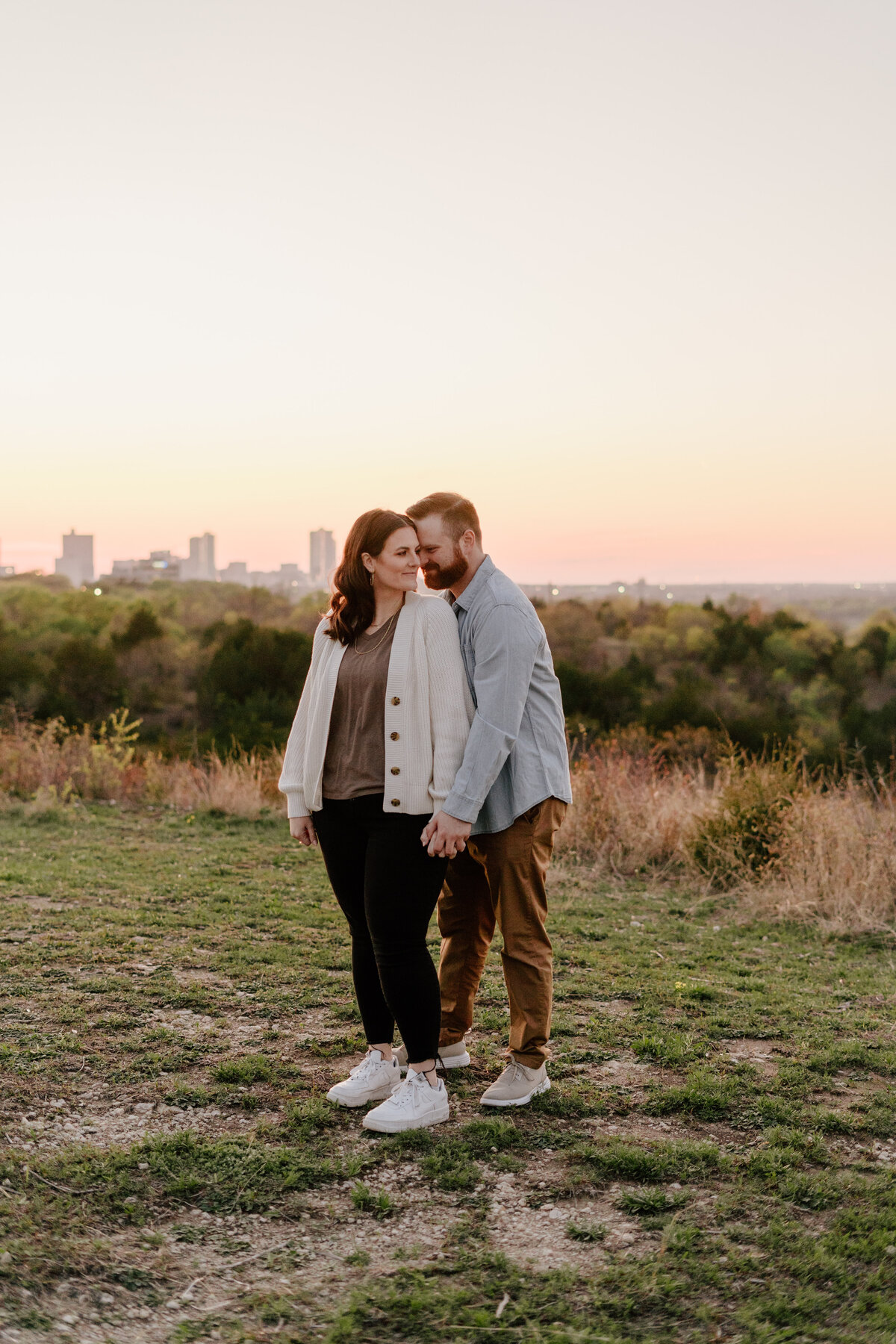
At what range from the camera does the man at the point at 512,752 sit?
3.01 metres

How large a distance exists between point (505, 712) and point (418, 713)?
242 mm

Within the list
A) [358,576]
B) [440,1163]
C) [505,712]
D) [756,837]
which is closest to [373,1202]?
[440,1163]

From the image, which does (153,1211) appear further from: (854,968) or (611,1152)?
(854,968)

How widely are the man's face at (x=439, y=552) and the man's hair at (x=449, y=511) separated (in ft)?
0.04

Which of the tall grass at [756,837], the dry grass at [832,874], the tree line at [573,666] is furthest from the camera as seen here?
the tree line at [573,666]

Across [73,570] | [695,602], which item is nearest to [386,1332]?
[695,602]

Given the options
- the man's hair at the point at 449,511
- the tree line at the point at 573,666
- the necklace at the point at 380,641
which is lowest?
the tree line at the point at 573,666

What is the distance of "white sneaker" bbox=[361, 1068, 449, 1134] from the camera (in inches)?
119

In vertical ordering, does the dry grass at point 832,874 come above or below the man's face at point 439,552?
below

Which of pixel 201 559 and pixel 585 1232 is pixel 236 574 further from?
pixel 585 1232

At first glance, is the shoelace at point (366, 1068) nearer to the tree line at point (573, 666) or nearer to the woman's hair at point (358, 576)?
the woman's hair at point (358, 576)

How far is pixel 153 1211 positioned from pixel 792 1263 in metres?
1.48

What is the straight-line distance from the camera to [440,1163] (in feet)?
9.23

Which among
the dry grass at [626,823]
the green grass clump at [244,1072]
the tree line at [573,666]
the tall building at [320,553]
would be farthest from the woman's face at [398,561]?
the tall building at [320,553]
